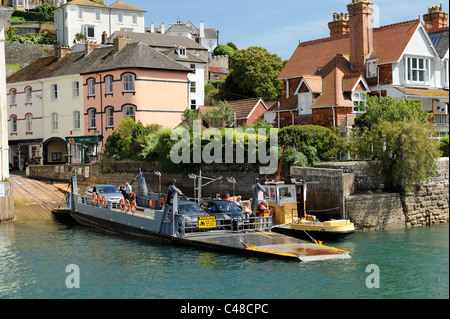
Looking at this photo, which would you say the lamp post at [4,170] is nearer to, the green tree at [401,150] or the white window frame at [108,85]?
the white window frame at [108,85]

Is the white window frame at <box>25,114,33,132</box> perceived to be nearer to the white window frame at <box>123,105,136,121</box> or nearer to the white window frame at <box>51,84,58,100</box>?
the white window frame at <box>51,84,58,100</box>

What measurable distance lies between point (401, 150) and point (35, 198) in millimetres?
27053

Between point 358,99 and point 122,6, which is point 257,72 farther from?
point 122,6

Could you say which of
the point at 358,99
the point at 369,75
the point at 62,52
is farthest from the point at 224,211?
the point at 62,52

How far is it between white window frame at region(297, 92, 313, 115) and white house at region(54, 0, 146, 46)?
5603 centimetres

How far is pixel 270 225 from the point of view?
30578 mm

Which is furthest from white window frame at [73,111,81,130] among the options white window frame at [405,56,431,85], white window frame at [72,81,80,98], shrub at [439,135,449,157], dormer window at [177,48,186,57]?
shrub at [439,135,449,157]

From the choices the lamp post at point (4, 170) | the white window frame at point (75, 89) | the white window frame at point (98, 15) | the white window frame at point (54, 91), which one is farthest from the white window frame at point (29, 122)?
the white window frame at point (98, 15)

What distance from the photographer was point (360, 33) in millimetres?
48062

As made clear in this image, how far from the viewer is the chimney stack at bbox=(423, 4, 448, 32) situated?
53.2 meters

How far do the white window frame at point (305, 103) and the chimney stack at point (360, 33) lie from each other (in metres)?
4.58

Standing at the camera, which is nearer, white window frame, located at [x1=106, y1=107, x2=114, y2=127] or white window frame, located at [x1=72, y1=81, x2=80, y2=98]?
white window frame, located at [x1=106, y1=107, x2=114, y2=127]

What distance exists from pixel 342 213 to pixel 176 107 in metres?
26.8
